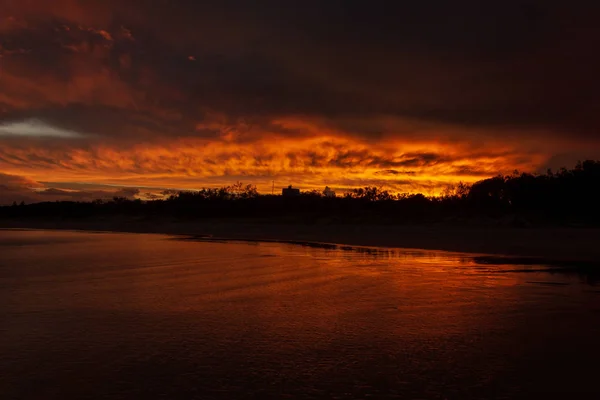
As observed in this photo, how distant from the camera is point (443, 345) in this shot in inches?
283

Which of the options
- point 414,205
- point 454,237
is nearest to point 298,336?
point 454,237

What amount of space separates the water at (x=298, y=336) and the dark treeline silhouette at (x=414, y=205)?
29.3 metres

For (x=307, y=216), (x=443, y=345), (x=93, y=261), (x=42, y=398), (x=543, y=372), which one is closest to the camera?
(x=42, y=398)

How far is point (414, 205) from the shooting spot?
52562 mm

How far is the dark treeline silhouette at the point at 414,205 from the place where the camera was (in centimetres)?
4134

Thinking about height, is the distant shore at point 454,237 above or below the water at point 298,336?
above

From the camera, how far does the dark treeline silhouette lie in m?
41.3

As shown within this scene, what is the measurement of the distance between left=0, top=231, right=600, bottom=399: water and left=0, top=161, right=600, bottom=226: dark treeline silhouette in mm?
29303

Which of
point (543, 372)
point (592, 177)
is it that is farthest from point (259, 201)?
point (543, 372)

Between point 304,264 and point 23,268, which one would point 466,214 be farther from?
point 23,268

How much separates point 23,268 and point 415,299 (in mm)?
12611

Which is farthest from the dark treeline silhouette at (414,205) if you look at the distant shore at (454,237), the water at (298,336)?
the water at (298,336)

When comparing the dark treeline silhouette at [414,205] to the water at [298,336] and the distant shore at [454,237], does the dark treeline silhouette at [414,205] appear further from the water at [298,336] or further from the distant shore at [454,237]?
the water at [298,336]

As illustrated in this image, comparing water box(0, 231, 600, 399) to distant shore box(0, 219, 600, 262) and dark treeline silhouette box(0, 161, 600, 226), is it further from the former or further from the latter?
dark treeline silhouette box(0, 161, 600, 226)
